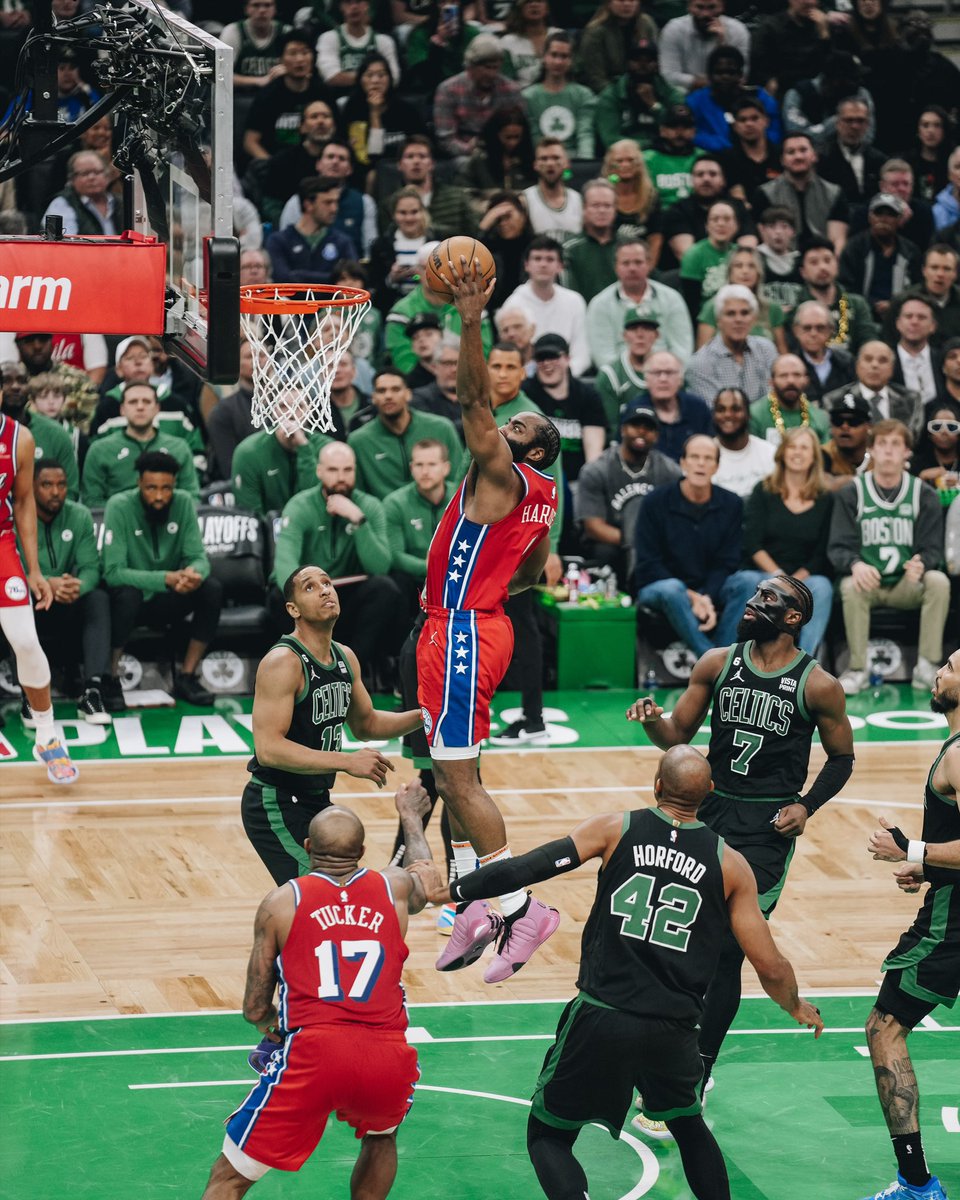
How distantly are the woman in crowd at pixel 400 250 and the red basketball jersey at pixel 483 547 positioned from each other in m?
8.21

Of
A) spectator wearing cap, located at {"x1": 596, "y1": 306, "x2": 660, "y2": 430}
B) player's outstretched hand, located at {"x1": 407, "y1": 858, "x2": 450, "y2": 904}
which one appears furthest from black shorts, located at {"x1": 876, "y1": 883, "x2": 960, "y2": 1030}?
spectator wearing cap, located at {"x1": 596, "y1": 306, "x2": 660, "y2": 430}

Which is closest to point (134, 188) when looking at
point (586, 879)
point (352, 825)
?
point (352, 825)

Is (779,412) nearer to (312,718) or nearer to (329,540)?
(329,540)

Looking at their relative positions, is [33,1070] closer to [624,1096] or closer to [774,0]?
[624,1096]

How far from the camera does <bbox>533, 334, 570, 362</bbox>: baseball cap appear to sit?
1470 cm

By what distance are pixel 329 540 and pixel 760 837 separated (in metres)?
6.49

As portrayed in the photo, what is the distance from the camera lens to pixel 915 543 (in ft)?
48.2

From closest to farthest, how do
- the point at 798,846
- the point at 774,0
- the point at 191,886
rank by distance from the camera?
the point at 191,886, the point at 798,846, the point at 774,0

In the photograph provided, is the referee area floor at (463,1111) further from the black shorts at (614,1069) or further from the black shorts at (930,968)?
the black shorts at (614,1069)

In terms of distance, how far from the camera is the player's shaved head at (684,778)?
627 cm

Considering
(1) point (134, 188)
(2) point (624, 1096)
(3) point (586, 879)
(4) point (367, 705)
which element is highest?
(1) point (134, 188)

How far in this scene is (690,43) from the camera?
1881cm

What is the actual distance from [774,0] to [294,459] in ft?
29.6

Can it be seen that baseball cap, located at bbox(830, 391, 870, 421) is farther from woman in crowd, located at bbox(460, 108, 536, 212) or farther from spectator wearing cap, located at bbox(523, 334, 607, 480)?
woman in crowd, located at bbox(460, 108, 536, 212)
